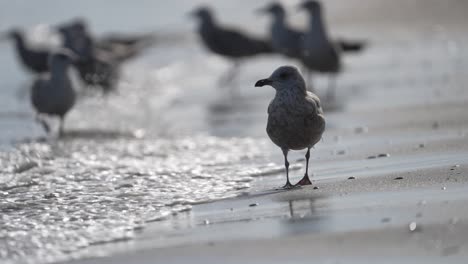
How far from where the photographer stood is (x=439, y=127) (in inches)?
331

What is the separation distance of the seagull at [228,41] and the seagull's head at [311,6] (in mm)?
1674

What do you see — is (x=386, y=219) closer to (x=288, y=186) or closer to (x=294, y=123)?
(x=288, y=186)

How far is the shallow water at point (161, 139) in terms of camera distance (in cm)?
563

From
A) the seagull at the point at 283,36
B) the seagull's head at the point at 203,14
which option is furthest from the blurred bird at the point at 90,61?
the seagull at the point at 283,36

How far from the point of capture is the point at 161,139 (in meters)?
9.48

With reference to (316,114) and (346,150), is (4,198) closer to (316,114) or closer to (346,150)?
(316,114)

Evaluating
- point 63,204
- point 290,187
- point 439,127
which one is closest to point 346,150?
point 439,127

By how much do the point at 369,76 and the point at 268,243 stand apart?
9.29 meters

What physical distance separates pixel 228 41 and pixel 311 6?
2.48 m

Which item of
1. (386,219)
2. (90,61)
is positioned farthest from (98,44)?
(386,219)

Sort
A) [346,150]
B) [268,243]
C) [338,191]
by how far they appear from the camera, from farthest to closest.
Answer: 1. [346,150]
2. [338,191]
3. [268,243]

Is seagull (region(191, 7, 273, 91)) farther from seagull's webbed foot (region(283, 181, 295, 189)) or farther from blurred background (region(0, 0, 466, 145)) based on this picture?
seagull's webbed foot (region(283, 181, 295, 189))

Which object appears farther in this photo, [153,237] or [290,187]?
[290,187]

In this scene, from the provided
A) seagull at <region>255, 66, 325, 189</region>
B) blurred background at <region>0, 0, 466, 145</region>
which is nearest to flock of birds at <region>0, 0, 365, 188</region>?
seagull at <region>255, 66, 325, 189</region>
